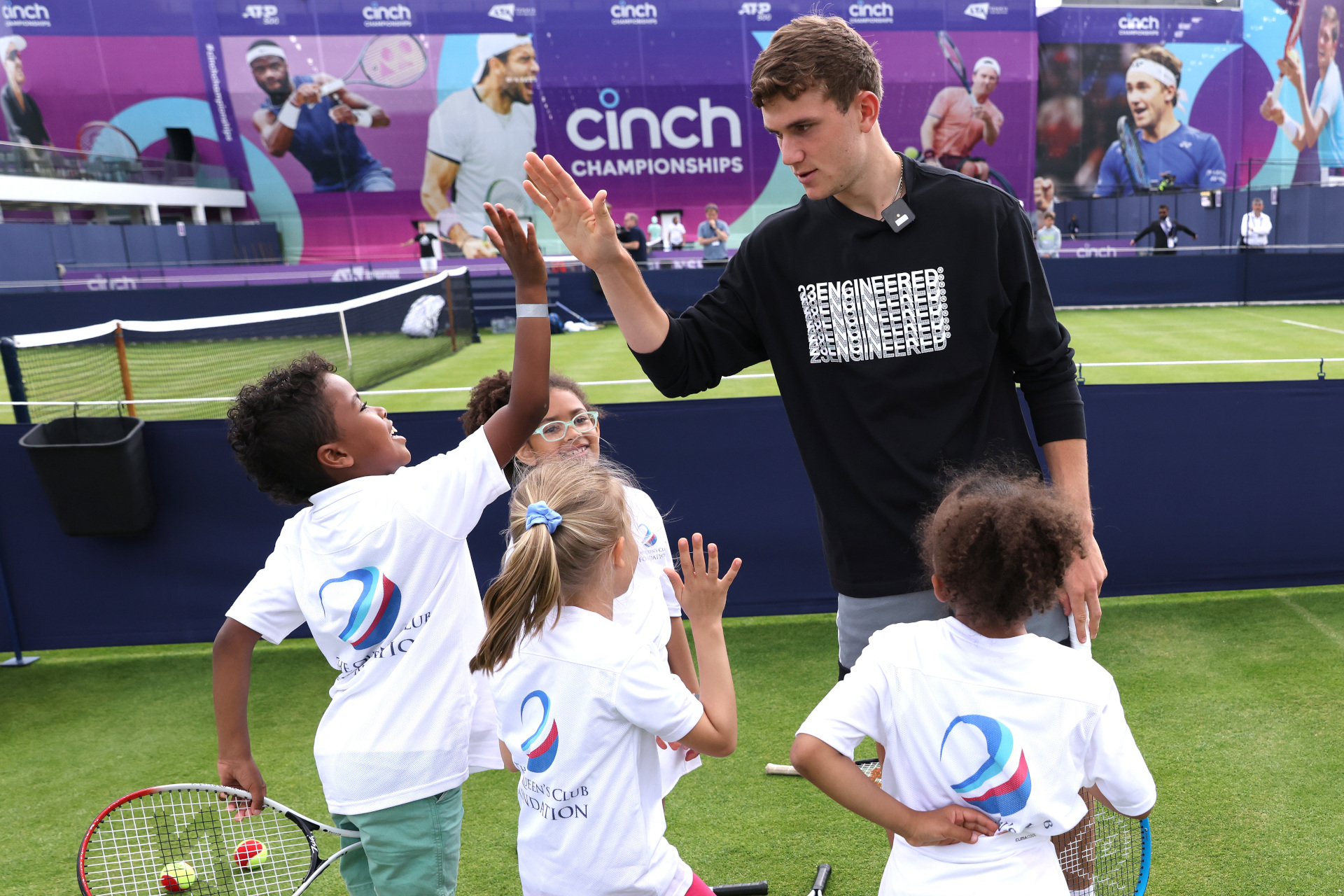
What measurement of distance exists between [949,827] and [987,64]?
1331 inches

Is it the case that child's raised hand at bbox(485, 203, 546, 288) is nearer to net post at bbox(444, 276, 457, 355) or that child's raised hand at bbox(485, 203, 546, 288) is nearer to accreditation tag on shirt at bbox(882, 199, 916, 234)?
accreditation tag on shirt at bbox(882, 199, 916, 234)

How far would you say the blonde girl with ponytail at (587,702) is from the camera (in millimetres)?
1868

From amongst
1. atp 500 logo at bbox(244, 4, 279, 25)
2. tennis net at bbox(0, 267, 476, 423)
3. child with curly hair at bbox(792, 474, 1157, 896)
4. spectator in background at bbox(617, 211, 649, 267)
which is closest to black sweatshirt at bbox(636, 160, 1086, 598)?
child with curly hair at bbox(792, 474, 1157, 896)

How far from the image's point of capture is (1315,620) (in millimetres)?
5020

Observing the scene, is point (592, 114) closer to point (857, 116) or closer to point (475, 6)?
point (475, 6)

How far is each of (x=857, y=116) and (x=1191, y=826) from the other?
2.86 metres

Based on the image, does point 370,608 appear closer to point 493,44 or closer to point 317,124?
A: point 493,44

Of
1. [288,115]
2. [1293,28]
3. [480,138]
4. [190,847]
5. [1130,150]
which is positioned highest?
[1293,28]

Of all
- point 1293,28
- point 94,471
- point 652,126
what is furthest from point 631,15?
point 94,471

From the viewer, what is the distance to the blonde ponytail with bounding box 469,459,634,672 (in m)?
1.87

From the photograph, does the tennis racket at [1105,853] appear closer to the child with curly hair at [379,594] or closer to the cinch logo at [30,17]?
the child with curly hair at [379,594]

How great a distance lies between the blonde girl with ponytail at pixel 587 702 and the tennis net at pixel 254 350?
9043 millimetres

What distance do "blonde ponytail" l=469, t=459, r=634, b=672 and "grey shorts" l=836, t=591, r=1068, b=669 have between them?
65 cm

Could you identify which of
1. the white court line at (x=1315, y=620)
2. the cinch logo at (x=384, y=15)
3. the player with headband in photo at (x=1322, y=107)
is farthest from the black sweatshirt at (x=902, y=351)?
the player with headband in photo at (x=1322, y=107)
